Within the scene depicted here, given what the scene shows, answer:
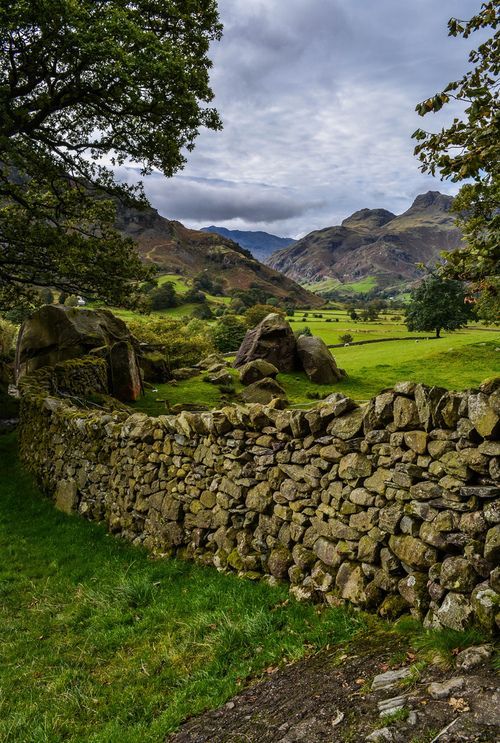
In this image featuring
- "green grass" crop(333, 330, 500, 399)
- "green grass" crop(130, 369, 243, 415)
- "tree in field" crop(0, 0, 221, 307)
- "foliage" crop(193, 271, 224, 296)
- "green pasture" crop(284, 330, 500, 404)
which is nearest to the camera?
"tree in field" crop(0, 0, 221, 307)

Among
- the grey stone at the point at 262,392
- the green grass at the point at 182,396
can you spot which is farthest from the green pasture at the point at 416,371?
the green grass at the point at 182,396

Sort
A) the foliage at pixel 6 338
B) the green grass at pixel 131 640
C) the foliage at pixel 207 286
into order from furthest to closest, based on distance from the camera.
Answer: the foliage at pixel 207 286
the foliage at pixel 6 338
the green grass at pixel 131 640

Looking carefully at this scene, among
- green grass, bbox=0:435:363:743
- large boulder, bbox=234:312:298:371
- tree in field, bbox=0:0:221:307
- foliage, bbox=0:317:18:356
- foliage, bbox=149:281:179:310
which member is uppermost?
foliage, bbox=149:281:179:310

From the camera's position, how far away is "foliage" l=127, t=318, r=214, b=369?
38.9 meters

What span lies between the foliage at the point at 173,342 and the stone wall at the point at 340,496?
88.5ft

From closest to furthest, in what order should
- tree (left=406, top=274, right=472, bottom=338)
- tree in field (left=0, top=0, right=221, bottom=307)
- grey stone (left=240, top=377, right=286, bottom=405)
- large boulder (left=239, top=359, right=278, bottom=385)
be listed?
tree in field (left=0, top=0, right=221, bottom=307), grey stone (left=240, top=377, right=286, bottom=405), large boulder (left=239, top=359, right=278, bottom=385), tree (left=406, top=274, right=472, bottom=338)

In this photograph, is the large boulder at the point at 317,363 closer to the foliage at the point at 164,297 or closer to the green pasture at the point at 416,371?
the green pasture at the point at 416,371

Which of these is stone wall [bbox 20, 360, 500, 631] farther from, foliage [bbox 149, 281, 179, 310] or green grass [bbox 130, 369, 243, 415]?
foliage [bbox 149, 281, 179, 310]

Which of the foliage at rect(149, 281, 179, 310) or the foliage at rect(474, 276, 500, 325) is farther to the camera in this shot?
the foliage at rect(149, 281, 179, 310)

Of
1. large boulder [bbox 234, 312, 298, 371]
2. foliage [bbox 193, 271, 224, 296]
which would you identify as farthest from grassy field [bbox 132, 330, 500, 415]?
foliage [bbox 193, 271, 224, 296]

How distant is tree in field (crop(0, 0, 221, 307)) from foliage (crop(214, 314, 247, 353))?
40.4 m

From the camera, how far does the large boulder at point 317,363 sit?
32969mm

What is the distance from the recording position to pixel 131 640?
21.1 feet

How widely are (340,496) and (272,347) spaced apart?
28.8 m
